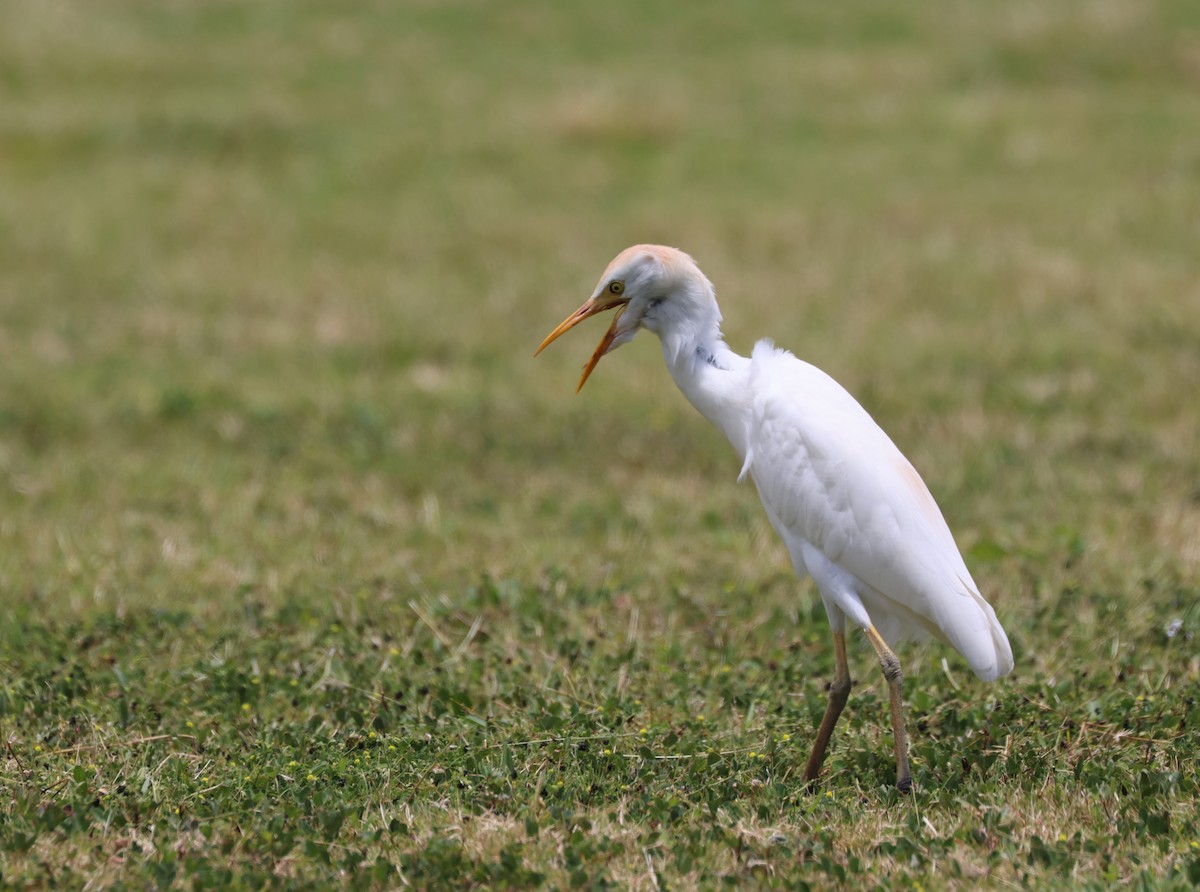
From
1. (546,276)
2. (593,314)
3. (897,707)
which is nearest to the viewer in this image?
(897,707)

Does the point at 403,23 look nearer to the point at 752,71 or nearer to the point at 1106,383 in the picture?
the point at 752,71

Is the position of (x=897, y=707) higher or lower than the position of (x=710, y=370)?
lower

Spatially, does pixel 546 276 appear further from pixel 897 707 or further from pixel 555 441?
pixel 897 707

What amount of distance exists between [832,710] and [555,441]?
12.2ft

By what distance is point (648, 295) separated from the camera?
4375mm

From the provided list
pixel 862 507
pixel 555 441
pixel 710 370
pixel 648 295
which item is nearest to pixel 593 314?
pixel 648 295

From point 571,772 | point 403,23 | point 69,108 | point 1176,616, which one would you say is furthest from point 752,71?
point 571,772

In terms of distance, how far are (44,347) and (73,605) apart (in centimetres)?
404

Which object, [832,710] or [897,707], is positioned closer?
[897,707]

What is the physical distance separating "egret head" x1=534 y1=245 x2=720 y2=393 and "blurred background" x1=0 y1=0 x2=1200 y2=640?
5.22ft

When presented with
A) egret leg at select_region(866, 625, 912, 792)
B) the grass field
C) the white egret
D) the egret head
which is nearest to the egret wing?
the white egret

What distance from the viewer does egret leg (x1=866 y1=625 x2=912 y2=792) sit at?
3982mm

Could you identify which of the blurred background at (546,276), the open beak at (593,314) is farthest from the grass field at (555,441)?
the open beak at (593,314)

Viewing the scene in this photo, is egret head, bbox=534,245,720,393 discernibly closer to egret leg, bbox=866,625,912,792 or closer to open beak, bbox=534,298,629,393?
open beak, bbox=534,298,629,393
